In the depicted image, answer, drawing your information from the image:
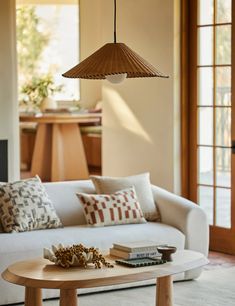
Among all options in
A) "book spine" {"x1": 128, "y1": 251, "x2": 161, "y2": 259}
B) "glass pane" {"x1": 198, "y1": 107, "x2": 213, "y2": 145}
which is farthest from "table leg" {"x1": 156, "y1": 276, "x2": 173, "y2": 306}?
"glass pane" {"x1": 198, "y1": 107, "x2": 213, "y2": 145}

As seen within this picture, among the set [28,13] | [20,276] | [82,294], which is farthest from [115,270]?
[28,13]

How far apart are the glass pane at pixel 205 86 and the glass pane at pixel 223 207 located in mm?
794

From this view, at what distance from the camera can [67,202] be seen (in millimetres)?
6207

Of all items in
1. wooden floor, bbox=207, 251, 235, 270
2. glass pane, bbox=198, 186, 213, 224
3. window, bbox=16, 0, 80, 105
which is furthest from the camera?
window, bbox=16, 0, 80, 105

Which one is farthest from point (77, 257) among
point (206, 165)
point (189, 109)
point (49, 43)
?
point (49, 43)

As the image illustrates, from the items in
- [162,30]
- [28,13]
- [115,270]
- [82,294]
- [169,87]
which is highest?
[28,13]

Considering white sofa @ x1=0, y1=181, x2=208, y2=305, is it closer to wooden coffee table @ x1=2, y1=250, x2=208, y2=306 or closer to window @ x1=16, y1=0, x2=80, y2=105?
wooden coffee table @ x1=2, y1=250, x2=208, y2=306

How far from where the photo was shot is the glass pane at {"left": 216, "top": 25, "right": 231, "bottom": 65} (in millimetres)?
6859

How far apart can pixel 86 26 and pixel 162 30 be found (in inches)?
218

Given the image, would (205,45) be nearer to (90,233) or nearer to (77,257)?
(90,233)

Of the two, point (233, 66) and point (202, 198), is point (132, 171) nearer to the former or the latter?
point (202, 198)

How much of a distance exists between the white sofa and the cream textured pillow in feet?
0.21

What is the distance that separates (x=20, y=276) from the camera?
4.44 m

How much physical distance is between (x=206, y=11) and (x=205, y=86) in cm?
65
